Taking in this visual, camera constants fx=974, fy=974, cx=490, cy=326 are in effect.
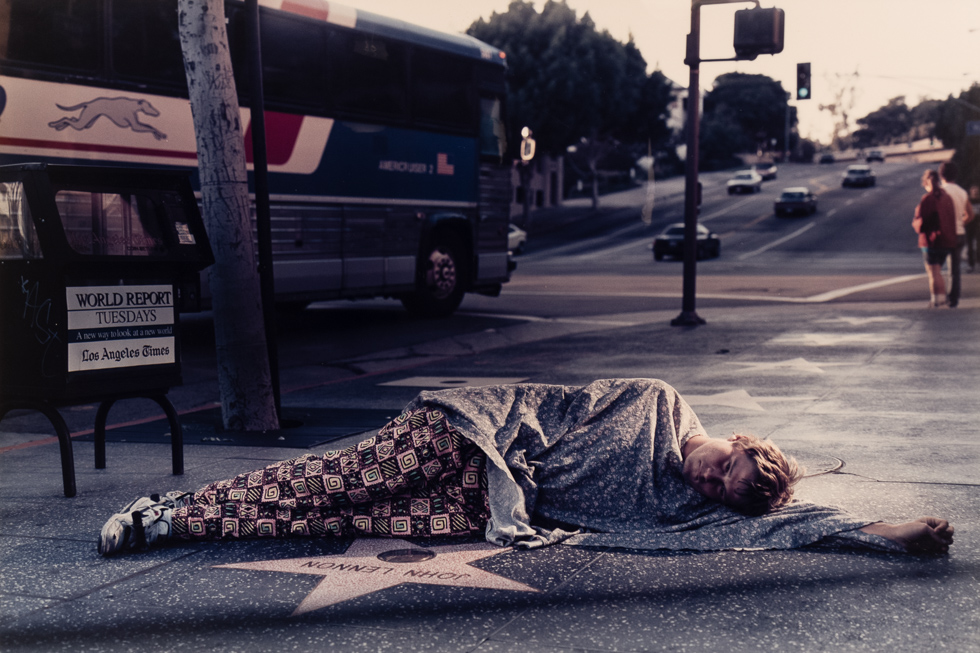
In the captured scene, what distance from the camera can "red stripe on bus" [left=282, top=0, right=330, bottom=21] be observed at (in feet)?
37.8

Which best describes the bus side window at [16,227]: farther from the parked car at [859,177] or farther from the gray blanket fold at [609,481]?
the parked car at [859,177]

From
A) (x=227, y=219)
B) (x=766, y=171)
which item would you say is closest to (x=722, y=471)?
(x=227, y=219)

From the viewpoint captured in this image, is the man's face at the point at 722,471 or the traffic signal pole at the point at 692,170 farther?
the traffic signal pole at the point at 692,170

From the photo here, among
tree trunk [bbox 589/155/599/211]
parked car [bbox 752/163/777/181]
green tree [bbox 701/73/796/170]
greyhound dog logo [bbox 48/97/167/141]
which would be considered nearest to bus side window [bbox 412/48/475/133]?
greyhound dog logo [bbox 48/97/167/141]

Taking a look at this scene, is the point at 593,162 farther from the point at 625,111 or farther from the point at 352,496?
the point at 352,496

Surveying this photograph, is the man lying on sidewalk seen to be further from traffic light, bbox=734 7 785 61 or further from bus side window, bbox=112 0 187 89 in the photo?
traffic light, bbox=734 7 785 61

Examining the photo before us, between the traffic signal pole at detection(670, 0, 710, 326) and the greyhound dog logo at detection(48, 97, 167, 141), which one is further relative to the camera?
the traffic signal pole at detection(670, 0, 710, 326)

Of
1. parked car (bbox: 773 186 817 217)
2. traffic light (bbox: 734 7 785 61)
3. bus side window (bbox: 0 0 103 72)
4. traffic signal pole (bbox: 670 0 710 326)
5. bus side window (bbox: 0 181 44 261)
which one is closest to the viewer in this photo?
bus side window (bbox: 0 181 44 261)

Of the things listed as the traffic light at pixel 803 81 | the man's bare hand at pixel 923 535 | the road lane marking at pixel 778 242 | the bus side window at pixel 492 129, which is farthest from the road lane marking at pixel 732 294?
the man's bare hand at pixel 923 535

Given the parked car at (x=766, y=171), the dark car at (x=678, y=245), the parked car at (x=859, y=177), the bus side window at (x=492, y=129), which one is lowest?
the dark car at (x=678, y=245)

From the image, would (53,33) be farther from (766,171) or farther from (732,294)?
(766,171)

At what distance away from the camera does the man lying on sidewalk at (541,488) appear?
3.70m

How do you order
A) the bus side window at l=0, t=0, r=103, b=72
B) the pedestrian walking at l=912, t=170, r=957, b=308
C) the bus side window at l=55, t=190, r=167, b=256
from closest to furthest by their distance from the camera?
1. the bus side window at l=55, t=190, r=167, b=256
2. the bus side window at l=0, t=0, r=103, b=72
3. the pedestrian walking at l=912, t=170, r=957, b=308

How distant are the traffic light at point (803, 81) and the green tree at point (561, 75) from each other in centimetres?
2821
